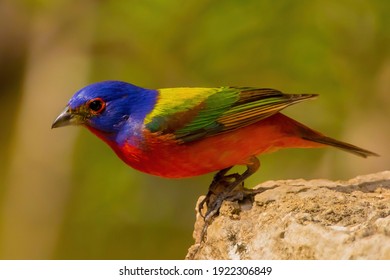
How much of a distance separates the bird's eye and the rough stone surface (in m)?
0.90

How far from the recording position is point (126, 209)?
21.7 ft

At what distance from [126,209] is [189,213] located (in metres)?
0.51

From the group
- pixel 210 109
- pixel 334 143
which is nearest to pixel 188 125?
pixel 210 109

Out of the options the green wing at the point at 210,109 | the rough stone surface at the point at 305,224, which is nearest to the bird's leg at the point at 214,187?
the rough stone surface at the point at 305,224

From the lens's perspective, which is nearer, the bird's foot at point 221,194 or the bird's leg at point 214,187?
the bird's foot at point 221,194

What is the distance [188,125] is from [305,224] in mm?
1106

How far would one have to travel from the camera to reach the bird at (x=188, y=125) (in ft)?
15.7

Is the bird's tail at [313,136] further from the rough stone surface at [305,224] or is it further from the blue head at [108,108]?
the blue head at [108,108]

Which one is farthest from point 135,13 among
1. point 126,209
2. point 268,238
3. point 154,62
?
point 268,238

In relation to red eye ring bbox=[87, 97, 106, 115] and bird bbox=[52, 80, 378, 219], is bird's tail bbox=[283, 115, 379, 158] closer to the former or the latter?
bird bbox=[52, 80, 378, 219]

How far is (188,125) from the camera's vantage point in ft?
16.0

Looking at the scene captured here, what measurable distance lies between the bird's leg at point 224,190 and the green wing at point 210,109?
12.1 inches

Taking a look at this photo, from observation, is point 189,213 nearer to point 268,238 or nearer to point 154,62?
point 154,62

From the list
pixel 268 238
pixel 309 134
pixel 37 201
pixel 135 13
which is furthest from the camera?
pixel 135 13
